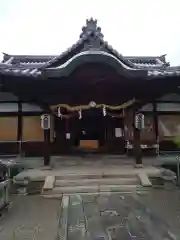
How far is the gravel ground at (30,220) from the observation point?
5656 millimetres

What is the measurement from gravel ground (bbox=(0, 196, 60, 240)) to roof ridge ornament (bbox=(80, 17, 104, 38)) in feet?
25.3

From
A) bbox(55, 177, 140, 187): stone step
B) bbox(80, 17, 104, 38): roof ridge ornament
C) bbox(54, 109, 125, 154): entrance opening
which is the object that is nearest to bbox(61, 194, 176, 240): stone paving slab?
bbox(55, 177, 140, 187): stone step

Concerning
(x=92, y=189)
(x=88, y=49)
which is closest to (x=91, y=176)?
(x=92, y=189)

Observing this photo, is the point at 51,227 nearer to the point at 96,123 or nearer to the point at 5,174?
the point at 5,174

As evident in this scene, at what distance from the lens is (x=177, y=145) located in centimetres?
1422

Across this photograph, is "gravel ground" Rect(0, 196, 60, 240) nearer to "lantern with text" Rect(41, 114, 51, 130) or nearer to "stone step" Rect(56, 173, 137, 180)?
"stone step" Rect(56, 173, 137, 180)

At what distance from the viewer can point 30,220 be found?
259 inches

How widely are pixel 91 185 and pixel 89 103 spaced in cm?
408

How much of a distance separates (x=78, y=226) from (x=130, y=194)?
3.06m

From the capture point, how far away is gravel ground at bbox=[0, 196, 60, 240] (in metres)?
5.66

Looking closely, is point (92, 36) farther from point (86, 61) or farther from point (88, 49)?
point (86, 61)

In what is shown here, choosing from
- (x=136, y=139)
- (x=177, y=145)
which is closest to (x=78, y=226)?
(x=136, y=139)

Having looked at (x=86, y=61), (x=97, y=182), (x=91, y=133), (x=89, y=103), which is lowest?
(x=97, y=182)

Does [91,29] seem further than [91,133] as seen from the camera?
No
